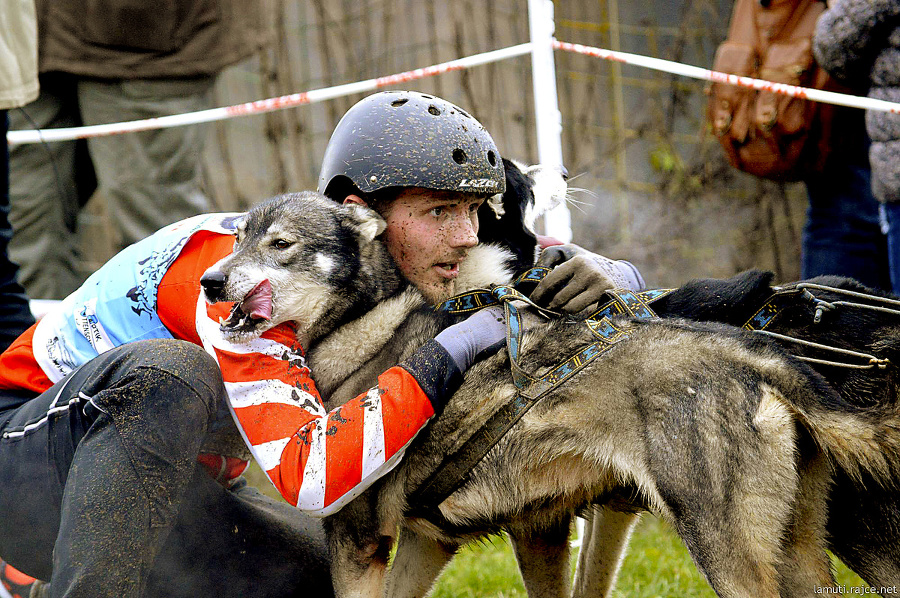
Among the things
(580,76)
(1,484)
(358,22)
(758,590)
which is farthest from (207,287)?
(580,76)

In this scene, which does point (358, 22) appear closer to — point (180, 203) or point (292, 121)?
point (292, 121)

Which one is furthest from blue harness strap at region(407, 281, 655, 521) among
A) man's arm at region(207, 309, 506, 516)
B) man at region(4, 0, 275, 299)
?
man at region(4, 0, 275, 299)

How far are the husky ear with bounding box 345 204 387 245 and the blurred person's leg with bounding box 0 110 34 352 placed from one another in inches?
63.7

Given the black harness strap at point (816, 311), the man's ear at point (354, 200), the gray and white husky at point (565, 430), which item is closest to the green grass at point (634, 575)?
the gray and white husky at point (565, 430)

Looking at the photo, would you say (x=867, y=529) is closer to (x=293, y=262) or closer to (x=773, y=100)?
(x=293, y=262)

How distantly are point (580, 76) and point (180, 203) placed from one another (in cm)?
420

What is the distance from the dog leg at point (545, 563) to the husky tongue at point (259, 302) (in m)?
Answer: 1.02

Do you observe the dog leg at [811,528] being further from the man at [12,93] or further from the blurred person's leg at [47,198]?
the blurred person's leg at [47,198]

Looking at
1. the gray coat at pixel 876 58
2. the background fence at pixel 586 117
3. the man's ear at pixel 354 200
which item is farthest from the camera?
the background fence at pixel 586 117

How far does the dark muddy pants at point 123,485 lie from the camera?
2.18 metres

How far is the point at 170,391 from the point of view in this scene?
7.39ft

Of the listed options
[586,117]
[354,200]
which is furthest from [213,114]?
[586,117]

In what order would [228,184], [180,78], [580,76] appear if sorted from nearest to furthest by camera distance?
[180,78], [228,184], [580,76]

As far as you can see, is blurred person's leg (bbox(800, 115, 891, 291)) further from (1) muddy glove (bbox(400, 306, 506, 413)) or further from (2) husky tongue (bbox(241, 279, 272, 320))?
(2) husky tongue (bbox(241, 279, 272, 320))
